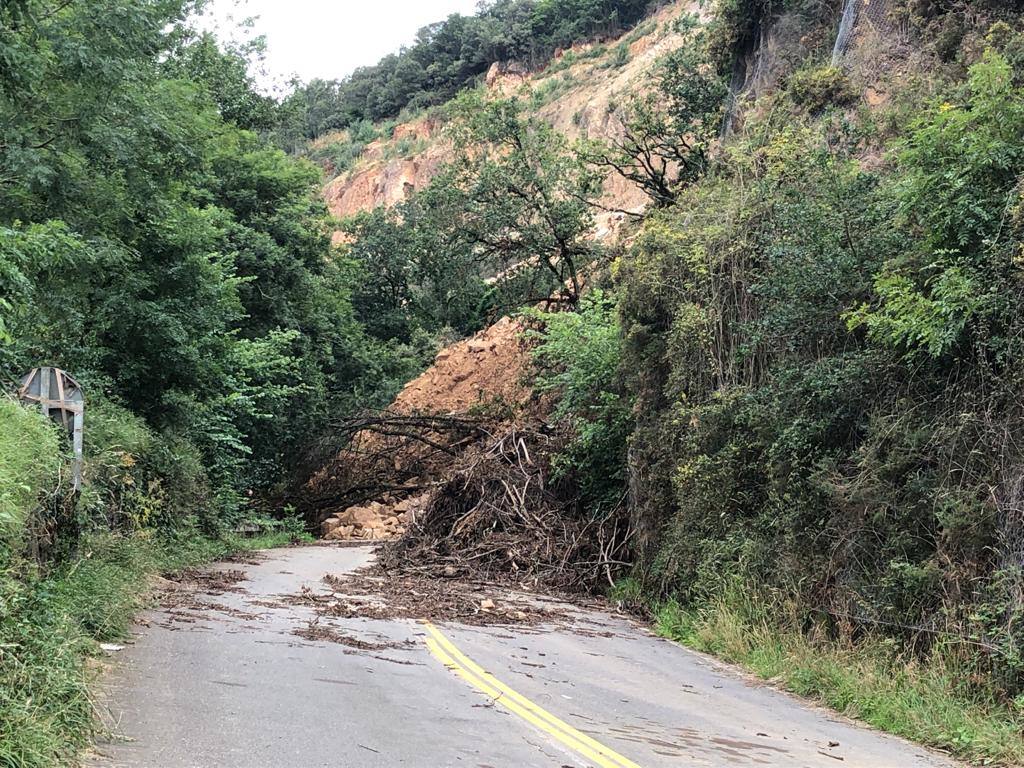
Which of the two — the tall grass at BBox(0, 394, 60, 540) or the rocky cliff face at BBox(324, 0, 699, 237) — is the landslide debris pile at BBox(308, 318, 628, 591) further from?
the rocky cliff face at BBox(324, 0, 699, 237)

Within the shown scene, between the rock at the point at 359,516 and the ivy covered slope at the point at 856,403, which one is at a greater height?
the ivy covered slope at the point at 856,403

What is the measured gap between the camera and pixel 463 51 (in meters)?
80.5

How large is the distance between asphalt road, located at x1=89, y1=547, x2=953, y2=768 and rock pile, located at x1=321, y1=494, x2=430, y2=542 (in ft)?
53.7

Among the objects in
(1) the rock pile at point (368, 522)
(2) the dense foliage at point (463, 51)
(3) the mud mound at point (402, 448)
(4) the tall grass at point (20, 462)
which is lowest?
(1) the rock pile at point (368, 522)

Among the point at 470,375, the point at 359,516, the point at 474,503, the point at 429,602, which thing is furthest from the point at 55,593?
the point at 470,375

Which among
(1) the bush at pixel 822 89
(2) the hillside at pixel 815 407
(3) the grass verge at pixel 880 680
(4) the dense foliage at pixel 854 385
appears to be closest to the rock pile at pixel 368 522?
(2) the hillside at pixel 815 407

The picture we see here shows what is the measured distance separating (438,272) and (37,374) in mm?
23642

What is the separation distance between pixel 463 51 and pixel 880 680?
7961 cm

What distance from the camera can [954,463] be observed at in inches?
340

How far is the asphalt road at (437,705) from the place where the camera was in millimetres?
5922

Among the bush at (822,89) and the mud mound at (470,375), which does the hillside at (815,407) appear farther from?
the mud mound at (470,375)

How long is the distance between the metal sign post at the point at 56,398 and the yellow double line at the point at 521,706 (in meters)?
5.55

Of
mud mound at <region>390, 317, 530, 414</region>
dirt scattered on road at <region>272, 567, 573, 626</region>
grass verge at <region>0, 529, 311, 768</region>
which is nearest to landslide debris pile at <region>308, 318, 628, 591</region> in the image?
dirt scattered on road at <region>272, 567, 573, 626</region>

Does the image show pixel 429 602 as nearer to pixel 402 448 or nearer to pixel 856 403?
pixel 856 403
